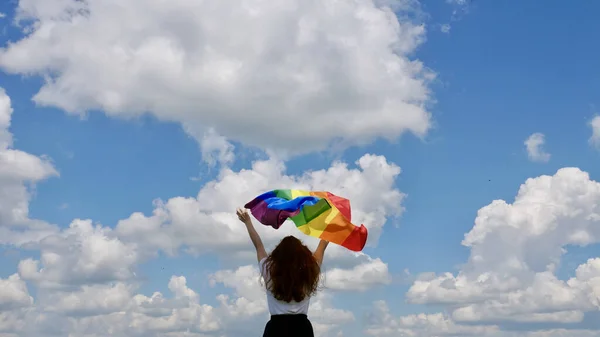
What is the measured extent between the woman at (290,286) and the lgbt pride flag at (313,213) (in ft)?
22.8

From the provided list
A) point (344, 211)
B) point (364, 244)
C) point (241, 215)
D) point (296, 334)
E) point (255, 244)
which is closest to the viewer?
point (296, 334)

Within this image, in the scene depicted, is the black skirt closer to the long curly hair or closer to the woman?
the woman

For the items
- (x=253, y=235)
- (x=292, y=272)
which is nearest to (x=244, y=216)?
(x=253, y=235)

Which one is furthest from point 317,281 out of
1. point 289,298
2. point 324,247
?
point 324,247

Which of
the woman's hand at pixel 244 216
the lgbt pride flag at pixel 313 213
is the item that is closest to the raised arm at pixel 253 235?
the woman's hand at pixel 244 216

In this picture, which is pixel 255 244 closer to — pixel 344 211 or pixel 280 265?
pixel 280 265

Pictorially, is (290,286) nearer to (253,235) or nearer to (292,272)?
(292,272)

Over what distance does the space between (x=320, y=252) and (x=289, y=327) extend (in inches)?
100

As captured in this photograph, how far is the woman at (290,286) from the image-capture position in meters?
14.7

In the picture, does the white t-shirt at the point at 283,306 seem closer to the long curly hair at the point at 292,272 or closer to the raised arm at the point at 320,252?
the long curly hair at the point at 292,272

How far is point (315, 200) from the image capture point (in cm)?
2378

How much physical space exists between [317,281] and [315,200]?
890cm

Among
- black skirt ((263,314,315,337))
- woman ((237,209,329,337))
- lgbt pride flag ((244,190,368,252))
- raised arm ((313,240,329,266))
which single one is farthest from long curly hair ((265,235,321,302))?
lgbt pride flag ((244,190,368,252))

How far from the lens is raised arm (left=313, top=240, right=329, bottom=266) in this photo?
16188 millimetres
